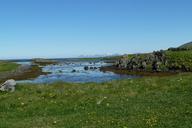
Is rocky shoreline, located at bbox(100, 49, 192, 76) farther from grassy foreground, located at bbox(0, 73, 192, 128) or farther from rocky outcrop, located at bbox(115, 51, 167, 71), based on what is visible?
grassy foreground, located at bbox(0, 73, 192, 128)

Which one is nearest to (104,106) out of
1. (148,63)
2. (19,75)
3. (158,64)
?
(19,75)

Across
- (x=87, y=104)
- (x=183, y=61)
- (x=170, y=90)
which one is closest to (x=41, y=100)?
(x=87, y=104)

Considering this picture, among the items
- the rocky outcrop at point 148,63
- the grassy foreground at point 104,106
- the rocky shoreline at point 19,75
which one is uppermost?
the grassy foreground at point 104,106

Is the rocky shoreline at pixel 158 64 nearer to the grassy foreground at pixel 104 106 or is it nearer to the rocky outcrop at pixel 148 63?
the rocky outcrop at pixel 148 63

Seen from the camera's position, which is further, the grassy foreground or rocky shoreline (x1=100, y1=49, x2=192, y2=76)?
rocky shoreline (x1=100, y1=49, x2=192, y2=76)

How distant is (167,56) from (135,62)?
1141cm

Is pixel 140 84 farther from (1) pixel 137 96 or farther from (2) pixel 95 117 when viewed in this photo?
(2) pixel 95 117

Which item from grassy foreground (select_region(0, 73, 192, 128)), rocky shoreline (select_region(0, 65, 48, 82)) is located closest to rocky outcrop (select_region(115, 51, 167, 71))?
rocky shoreline (select_region(0, 65, 48, 82))

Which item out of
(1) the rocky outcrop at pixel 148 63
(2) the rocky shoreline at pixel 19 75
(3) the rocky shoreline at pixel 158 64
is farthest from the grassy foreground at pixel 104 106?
(1) the rocky outcrop at pixel 148 63

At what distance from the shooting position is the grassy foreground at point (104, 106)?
78.4 feet

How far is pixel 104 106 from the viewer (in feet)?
95.3

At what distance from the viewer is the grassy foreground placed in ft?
78.4

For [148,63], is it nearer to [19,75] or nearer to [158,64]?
[158,64]

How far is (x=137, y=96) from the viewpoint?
31891mm
